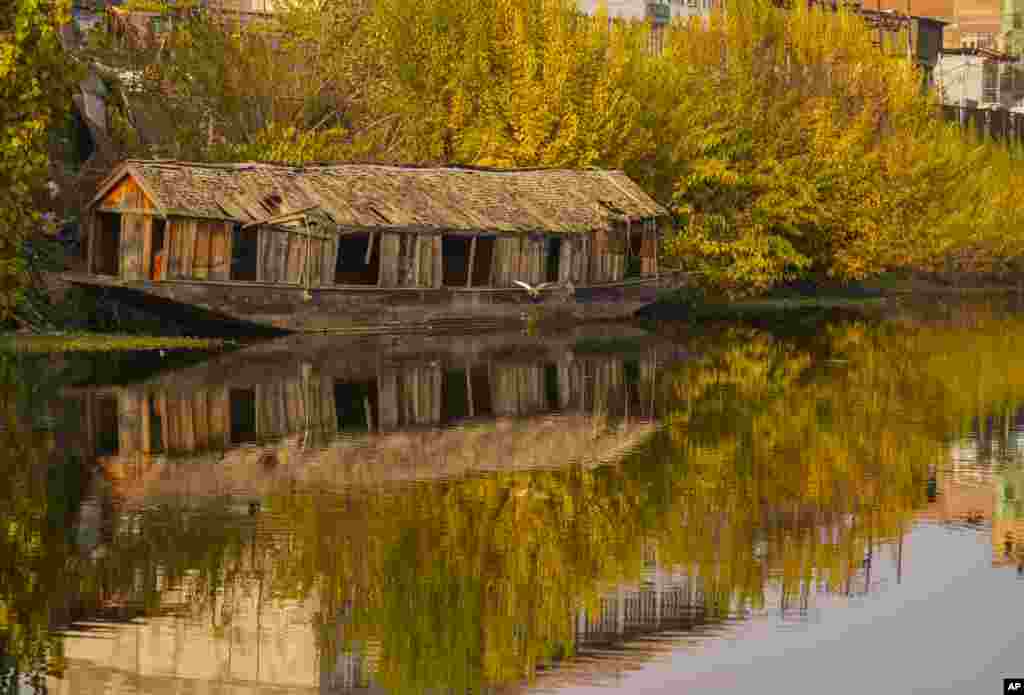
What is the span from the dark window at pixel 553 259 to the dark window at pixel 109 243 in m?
13.7

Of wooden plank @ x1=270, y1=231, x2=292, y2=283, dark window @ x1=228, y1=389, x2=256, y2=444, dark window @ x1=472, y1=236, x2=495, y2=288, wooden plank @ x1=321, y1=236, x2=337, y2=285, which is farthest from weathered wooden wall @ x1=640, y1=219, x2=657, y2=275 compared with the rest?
dark window @ x1=228, y1=389, x2=256, y2=444

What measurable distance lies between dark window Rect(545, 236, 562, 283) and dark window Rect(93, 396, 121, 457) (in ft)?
87.0

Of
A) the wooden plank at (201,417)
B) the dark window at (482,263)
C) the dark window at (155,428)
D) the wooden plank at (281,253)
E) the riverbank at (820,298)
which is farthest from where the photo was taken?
the riverbank at (820,298)

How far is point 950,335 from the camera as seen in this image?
47812mm

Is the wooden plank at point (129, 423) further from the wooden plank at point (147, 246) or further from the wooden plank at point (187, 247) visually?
the wooden plank at point (187, 247)

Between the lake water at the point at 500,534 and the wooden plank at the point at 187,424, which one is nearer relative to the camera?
the lake water at the point at 500,534

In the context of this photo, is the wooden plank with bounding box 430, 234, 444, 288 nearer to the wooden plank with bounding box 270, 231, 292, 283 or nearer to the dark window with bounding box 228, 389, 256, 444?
the wooden plank with bounding box 270, 231, 292, 283

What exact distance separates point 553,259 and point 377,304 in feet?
38.5

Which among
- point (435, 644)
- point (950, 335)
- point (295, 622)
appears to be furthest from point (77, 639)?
point (950, 335)

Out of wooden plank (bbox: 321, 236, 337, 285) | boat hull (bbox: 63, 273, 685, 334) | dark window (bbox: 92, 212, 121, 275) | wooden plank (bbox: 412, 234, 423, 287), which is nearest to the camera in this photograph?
boat hull (bbox: 63, 273, 685, 334)

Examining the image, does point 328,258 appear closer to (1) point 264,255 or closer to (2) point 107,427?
(1) point 264,255

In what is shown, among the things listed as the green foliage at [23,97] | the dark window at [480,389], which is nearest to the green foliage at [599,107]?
the green foliage at [23,97]

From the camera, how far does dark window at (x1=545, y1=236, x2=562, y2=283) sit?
172 feet

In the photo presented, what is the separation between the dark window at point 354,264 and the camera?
48719 millimetres
